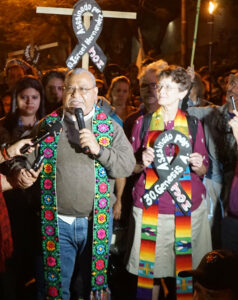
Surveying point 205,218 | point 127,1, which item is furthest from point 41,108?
point 127,1

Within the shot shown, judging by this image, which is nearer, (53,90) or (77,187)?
(77,187)

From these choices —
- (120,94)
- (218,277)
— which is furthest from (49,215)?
(120,94)

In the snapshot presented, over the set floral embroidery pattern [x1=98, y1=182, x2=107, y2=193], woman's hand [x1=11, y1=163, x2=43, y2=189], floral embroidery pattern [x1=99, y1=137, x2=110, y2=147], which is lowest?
floral embroidery pattern [x1=98, y1=182, x2=107, y2=193]

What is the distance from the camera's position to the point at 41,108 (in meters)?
4.51

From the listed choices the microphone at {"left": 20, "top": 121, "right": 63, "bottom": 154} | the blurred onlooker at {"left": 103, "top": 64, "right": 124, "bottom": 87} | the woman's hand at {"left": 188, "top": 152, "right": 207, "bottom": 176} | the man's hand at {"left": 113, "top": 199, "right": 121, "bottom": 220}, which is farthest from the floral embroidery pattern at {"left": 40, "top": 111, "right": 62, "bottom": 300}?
the blurred onlooker at {"left": 103, "top": 64, "right": 124, "bottom": 87}

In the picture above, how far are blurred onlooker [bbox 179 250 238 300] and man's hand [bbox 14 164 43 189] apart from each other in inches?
59.1

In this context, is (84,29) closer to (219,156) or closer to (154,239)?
(219,156)

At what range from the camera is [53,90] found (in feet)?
16.9

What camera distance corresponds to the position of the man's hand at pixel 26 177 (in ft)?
10.5

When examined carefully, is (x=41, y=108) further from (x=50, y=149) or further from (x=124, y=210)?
(x=124, y=210)

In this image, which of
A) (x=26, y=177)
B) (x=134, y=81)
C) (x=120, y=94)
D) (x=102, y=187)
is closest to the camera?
(x=26, y=177)

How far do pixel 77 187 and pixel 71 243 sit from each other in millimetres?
569

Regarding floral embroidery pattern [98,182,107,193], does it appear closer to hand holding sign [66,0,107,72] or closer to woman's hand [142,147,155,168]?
woman's hand [142,147,155,168]

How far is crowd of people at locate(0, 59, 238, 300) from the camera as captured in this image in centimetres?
346
